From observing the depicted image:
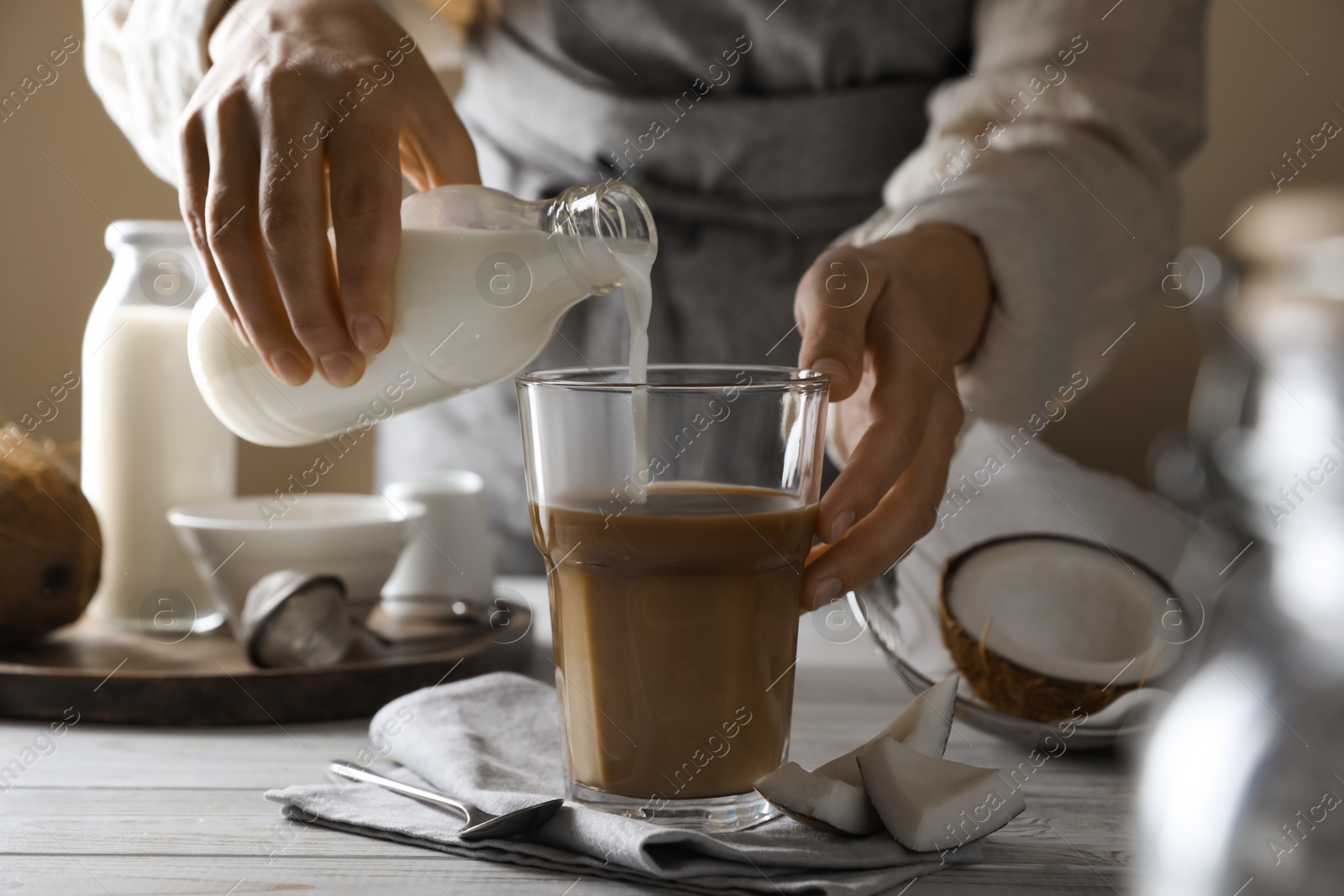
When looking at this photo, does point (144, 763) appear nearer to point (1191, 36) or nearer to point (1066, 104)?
point (1066, 104)

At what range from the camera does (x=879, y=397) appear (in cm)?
69

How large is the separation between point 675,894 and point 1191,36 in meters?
1.07

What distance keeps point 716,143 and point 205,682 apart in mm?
750

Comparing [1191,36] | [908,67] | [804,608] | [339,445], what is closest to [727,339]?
[908,67]

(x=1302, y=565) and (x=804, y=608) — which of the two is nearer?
(x=1302, y=565)

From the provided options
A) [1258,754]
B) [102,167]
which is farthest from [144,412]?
[102,167]

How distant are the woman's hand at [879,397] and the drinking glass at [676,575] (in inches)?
1.8

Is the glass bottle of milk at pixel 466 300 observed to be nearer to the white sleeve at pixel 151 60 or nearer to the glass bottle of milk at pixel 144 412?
the white sleeve at pixel 151 60

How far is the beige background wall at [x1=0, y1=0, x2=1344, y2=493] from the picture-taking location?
2135mm

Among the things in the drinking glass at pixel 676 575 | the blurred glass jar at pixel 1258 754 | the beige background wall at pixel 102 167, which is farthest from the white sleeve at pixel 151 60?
the beige background wall at pixel 102 167

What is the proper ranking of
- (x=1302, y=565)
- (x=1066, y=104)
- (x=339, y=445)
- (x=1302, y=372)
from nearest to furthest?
(x=1302, y=565) < (x=1066, y=104) < (x=1302, y=372) < (x=339, y=445)

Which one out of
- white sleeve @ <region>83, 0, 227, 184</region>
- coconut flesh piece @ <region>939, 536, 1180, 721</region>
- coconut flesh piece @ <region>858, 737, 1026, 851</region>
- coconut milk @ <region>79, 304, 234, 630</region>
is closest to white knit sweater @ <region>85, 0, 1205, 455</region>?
white sleeve @ <region>83, 0, 227, 184</region>

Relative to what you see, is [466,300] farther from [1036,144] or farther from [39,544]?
[1036,144]

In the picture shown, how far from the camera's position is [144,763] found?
0.69 metres
